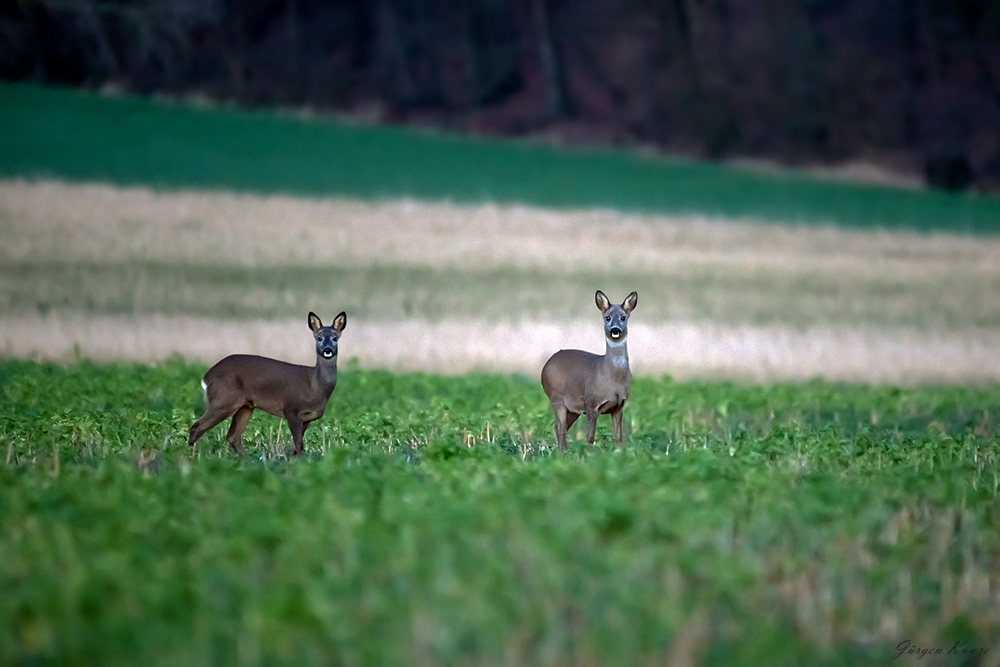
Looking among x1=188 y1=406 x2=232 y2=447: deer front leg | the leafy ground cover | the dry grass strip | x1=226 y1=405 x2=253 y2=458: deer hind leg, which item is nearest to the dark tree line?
the dry grass strip

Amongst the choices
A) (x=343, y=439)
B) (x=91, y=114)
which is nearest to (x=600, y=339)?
(x=343, y=439)

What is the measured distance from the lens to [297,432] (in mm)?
12023

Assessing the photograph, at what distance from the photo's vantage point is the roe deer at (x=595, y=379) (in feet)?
40.2

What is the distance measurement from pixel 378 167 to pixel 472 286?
26.5 ft

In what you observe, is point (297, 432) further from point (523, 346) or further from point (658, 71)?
point (658, 71)

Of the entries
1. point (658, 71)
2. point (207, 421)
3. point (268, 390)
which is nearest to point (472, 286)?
point (268, 390)

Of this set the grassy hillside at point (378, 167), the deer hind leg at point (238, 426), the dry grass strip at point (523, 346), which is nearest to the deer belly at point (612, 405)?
the deer hind leg at point (238, 426)

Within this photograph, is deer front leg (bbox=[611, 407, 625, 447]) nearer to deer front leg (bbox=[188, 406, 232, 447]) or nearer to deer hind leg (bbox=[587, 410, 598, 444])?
deer hind leg (bbox=[587, 410, 598, 444])

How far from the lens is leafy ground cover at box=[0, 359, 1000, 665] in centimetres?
609

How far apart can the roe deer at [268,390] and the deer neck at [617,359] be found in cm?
234

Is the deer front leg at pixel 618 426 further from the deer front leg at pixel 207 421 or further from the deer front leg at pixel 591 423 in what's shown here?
the deer front leg at pixel 207 421

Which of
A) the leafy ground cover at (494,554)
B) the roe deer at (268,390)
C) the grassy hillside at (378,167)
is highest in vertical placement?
the grassy hillside at (378,167)

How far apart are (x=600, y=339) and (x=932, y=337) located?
5.52 meters

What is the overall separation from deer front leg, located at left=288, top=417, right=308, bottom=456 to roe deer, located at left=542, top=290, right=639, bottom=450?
89.2 inches
